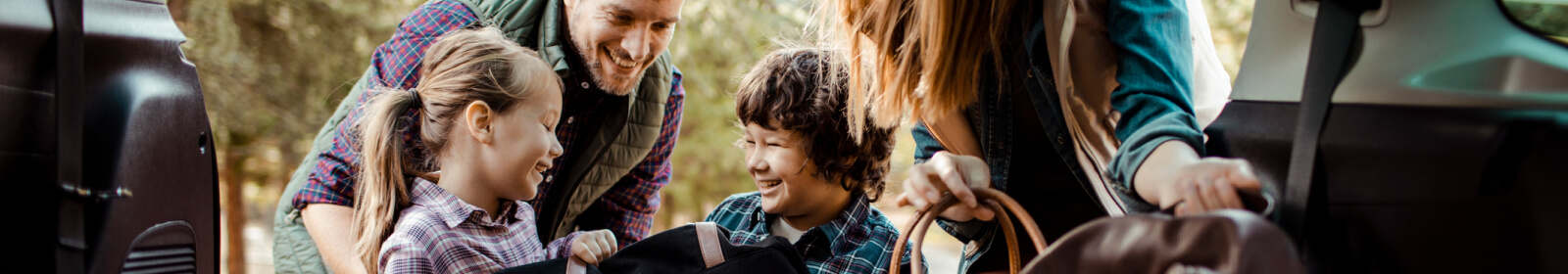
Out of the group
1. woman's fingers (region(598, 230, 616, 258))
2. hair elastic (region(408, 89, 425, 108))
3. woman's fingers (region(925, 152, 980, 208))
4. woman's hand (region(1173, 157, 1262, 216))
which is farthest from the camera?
hair elastic (region(408, 89, 425, 108))

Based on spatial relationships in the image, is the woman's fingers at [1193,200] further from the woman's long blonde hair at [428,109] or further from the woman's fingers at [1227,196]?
the woman's long blonde hair at [428,109]

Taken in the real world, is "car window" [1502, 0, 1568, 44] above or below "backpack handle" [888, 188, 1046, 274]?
above

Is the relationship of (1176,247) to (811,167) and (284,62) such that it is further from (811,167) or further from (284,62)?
(284,62)

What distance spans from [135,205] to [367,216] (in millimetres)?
597

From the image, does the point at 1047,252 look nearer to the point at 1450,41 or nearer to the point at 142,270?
the point at 1450,41

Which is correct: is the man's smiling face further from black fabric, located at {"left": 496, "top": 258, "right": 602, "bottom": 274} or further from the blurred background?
the blurred background

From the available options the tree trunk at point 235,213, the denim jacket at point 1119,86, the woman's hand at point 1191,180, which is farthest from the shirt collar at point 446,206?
the tree trunk at point 235,213

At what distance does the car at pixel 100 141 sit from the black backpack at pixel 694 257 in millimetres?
573

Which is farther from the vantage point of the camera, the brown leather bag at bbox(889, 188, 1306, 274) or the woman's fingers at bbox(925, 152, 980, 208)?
the woman's fingers at bbox(925, 152, 980, 208)

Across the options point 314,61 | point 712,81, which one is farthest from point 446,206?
point 712,81

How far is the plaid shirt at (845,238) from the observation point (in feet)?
7.62

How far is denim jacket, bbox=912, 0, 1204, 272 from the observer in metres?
1.45

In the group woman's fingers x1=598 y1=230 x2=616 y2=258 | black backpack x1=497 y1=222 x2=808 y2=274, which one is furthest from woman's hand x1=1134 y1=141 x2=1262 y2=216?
woman's fingers x1=598 y1=230 x2=616 y2=258

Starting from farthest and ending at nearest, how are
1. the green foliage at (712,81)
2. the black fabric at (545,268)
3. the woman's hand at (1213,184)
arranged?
the green foliage at (712,81), the black fabric at (545,268), the woman's hand at (1213,184)
